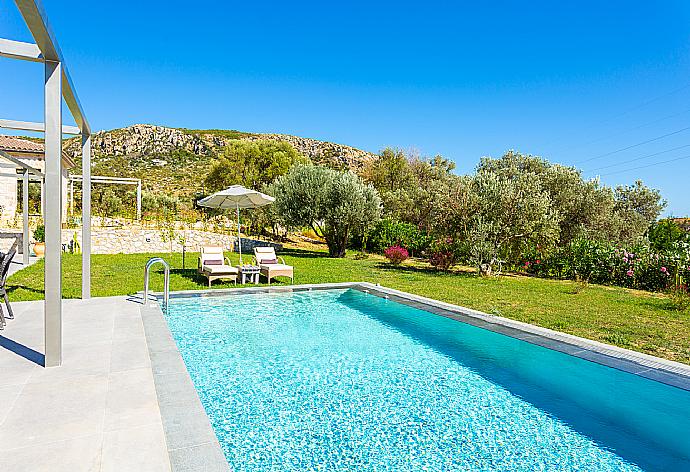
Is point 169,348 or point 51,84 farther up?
point 51,84

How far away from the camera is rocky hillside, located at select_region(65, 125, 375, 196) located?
42.0 meters

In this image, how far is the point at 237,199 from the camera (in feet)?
42.4

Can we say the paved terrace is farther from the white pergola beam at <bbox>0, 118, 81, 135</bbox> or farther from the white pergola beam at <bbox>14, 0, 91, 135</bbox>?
the white pergola beam at <bbox>0, 118, 81, 135</bbox>

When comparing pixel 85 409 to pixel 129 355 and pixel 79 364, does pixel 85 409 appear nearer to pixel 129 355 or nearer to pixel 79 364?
pixel 79 364

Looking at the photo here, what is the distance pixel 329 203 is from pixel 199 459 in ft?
54.9

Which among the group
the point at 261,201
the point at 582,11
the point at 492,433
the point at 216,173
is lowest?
the point at 492,433

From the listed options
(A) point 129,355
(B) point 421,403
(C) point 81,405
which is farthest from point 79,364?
(B) point 421,403

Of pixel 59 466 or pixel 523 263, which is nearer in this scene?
pixel 59 466

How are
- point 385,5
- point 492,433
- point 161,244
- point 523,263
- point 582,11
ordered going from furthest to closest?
1. point 161,244
2. point 385,5
3. point 582,11
4. point 523,263
5. point 492,433

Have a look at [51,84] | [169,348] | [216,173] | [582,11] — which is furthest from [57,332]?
[216,173]

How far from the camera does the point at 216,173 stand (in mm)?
31625

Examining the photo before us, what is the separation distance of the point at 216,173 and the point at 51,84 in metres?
28.4

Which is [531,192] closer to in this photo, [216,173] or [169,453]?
[169,453]

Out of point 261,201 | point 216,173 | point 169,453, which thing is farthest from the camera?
point 216,173
